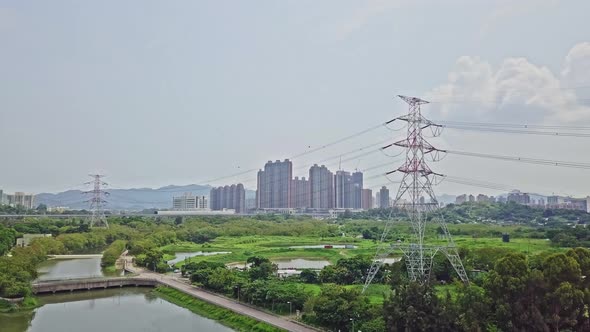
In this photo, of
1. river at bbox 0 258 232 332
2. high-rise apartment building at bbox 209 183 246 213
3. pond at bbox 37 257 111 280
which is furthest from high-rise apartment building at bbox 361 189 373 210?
river at bbox 0 258 232 332

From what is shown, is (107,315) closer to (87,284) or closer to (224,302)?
(224,302)

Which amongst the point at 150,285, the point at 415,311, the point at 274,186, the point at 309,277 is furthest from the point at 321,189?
the point at 415,311

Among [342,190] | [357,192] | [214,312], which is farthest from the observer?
[357,192]

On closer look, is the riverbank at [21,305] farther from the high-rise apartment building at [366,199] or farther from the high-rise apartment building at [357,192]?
the high-rise apartment building at [366,199]

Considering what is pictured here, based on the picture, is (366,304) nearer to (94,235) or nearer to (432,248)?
(432,248)

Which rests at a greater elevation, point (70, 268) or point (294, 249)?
point (294, 249)

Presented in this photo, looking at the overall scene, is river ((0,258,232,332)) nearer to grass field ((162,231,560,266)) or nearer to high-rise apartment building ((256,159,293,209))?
grass field ((162,231,560,266))
